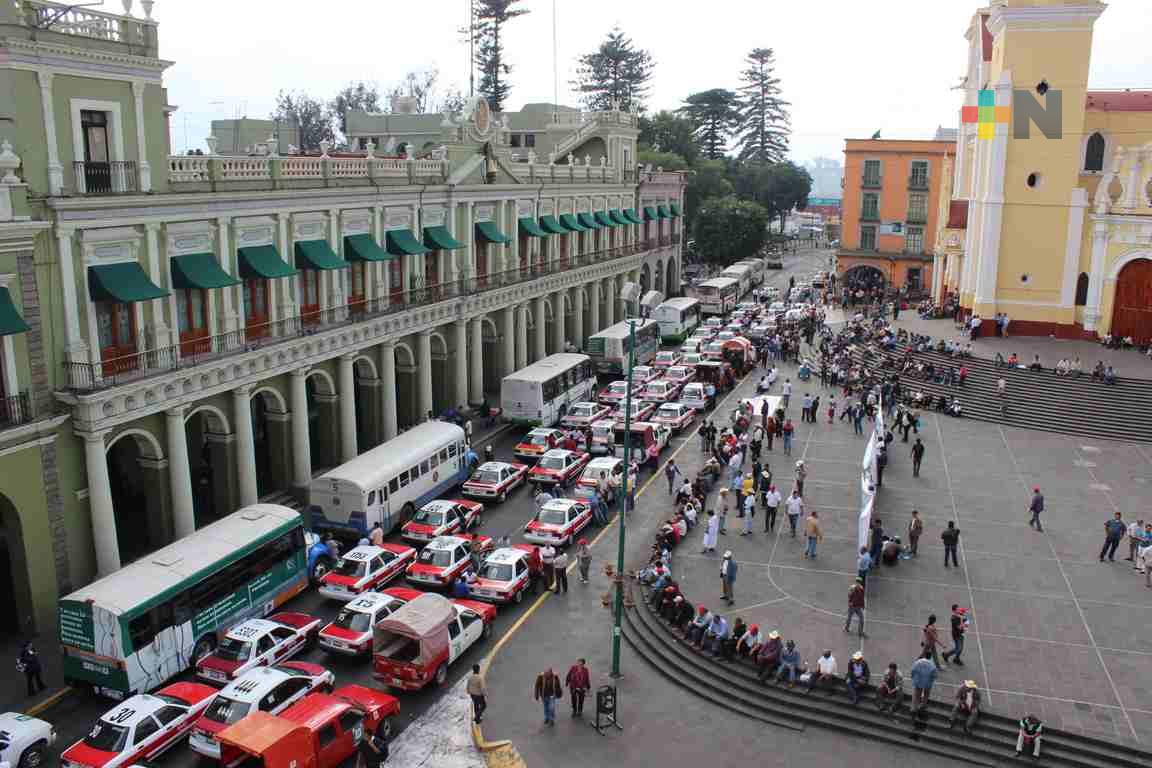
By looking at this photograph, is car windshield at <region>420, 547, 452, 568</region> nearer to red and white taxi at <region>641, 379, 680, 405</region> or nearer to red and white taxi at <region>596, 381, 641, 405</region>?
red and white taxi at <region>596, 381, 641, 405</region>

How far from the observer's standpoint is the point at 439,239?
39.2m

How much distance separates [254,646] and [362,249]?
55.4 ft

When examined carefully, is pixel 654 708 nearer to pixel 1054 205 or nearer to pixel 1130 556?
pixel 1130 556

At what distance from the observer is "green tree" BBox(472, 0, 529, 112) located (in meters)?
80.6

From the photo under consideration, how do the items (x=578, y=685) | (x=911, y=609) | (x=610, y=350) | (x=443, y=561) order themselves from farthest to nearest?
(x=610, y=350), (x=443, y=561), (x=911, y=609), (x=578, y=685)

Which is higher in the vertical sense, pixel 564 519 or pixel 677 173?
pixel 677 173

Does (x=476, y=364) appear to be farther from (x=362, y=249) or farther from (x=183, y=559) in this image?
(x=183, y=559)

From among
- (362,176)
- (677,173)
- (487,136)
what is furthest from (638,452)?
(677,173)

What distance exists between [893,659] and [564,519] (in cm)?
1067

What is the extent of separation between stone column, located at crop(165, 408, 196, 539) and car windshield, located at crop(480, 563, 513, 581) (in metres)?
8.59

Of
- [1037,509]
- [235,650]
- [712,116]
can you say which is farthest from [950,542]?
[712,116]

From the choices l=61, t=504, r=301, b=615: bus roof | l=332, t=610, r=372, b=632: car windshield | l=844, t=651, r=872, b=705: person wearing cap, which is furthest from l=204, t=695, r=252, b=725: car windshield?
l=844, t=651, r=872, b=705: person wearing cap

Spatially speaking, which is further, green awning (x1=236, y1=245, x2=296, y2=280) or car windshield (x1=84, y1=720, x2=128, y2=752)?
green awning (x1=236, y1=245, x2=296, y2=280)

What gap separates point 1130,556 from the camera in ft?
88.3
